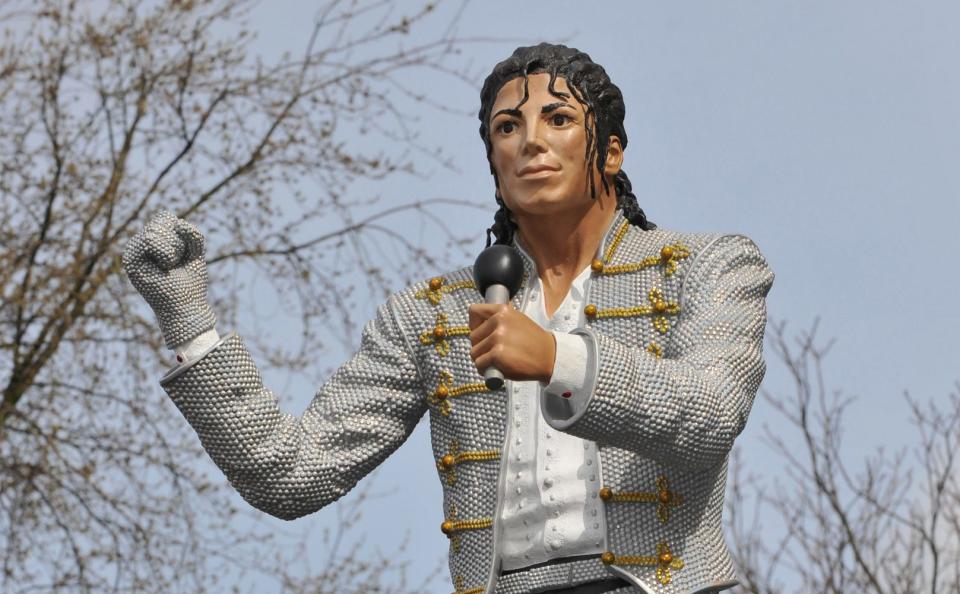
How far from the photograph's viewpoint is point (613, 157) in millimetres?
5215

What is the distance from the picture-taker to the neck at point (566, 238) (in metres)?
5.11

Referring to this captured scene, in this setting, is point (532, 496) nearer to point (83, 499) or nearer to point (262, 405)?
point (262, 405)

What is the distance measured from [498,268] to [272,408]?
747mm

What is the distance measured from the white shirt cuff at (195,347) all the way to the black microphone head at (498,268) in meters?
0.72

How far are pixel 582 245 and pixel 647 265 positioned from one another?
198mm

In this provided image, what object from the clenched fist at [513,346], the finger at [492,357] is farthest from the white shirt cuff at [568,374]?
the finger at [492,357]

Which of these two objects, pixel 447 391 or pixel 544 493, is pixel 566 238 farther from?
pixel 544 493

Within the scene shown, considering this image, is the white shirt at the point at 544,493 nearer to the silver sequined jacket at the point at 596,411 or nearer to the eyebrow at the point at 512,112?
the silver sequined jacket at the point at 596,411

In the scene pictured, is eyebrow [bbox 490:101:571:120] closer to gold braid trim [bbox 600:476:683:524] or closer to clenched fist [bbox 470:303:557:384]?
clenched fist [bbox 470:303:557:384]

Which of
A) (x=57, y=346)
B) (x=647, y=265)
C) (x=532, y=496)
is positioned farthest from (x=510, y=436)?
(x=57, y=346)

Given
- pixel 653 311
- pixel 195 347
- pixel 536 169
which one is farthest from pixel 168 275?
pixel 653 311

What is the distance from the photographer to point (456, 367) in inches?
199

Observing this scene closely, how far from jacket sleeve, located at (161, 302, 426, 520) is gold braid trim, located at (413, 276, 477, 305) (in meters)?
0.10

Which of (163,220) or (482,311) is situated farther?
(163,220)
